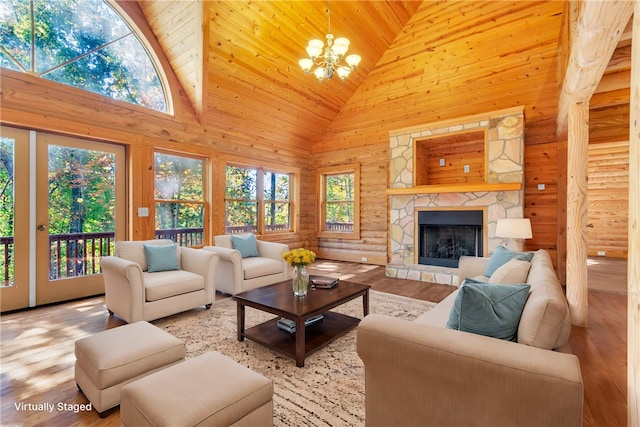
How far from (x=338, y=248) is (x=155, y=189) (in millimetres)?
4127

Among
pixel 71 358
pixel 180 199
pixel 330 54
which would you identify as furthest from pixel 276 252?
pixel 330 54

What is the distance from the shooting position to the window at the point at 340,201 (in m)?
6.77

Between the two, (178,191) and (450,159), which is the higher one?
(450,159)

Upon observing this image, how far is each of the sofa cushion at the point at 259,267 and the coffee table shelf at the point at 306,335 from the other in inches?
48.5

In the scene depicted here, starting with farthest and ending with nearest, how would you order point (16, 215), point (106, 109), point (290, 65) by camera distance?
1. point (290, 65)
2. point (106, 109)
3. point (16, 215)

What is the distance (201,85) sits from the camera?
14.8ft

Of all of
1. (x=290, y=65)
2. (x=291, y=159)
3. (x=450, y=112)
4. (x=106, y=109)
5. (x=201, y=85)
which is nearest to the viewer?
(x=106, y=109)

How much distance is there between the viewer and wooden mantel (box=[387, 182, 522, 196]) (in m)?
4.57

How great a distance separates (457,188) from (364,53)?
3.01 m

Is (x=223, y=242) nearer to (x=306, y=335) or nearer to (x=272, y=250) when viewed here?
(x=272, y=250)

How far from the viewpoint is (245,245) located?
14.7 ft

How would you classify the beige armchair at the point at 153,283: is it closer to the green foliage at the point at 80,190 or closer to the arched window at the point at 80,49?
the green foliage at the point at 80,190

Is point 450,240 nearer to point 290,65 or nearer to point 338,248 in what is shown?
point 338,248

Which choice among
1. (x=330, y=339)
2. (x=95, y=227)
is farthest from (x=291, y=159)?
(x=330, y=339)
